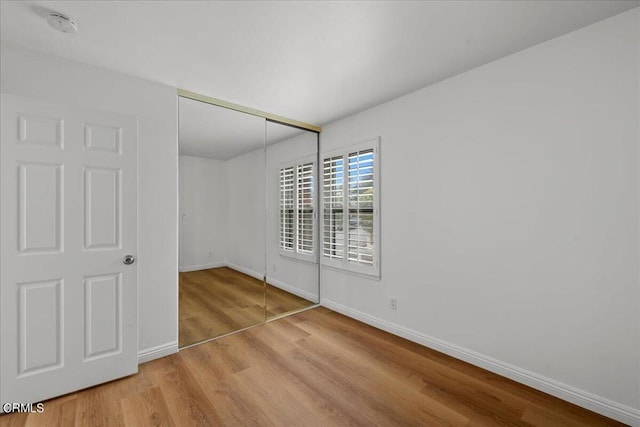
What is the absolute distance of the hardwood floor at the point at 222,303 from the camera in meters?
2.80

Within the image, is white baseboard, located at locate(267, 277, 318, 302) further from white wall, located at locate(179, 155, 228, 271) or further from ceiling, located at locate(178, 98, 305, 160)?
ceiling, located at locate(178, 98, 305, 160)

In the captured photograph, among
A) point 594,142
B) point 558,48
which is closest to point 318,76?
point 558,48

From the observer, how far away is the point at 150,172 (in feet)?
8.10

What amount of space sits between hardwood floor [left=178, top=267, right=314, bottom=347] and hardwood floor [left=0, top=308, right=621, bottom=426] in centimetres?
27

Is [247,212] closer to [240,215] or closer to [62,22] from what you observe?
[240,215]

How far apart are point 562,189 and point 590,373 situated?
1.23 m

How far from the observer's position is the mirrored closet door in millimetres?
2766

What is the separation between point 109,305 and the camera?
216 cm

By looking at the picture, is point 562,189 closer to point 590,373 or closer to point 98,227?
point 590,373

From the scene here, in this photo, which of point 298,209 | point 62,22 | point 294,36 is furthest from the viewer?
point 298,209

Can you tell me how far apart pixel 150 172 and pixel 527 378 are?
11.4ft

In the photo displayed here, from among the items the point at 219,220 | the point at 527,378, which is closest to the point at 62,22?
the point at 219,220

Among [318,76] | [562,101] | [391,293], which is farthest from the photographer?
[391,293]

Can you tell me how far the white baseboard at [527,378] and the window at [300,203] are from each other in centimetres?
135
